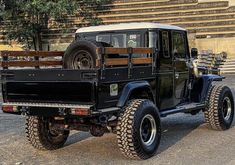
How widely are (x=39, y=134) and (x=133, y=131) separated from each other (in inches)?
66.9

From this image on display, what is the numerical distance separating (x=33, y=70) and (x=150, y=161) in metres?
2.09

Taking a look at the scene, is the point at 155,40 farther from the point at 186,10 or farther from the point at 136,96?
the point at 186,10

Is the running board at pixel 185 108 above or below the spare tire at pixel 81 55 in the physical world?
below

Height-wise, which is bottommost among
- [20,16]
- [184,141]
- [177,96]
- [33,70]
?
[184,141]

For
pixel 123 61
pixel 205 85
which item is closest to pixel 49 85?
pixel 123 61

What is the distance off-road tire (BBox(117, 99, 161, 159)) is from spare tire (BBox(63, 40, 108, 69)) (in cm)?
82

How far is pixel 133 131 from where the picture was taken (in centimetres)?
662

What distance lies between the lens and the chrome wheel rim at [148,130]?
7.04 m

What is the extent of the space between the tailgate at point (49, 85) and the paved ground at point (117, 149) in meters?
0.93

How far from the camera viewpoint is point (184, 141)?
8141 mm

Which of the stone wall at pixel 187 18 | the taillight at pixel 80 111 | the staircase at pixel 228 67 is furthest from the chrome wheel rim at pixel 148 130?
the stone wall at pixel 187 18

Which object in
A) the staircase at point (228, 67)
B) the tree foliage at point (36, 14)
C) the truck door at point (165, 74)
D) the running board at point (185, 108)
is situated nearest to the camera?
the truck door at point (165, 74)

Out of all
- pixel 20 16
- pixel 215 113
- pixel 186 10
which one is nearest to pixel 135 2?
pixel 186 10

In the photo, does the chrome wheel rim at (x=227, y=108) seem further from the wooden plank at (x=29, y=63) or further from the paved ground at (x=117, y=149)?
the wooden plank at (x=29, y=63)
